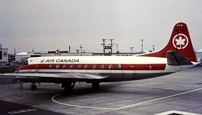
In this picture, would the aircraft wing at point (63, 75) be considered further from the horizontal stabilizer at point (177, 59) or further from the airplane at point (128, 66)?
the horizontal stabilizer at point (177, 59)

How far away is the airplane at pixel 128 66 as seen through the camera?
2114 cm

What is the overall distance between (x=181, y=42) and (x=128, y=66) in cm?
551

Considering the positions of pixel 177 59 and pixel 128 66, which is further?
pixel 128 66

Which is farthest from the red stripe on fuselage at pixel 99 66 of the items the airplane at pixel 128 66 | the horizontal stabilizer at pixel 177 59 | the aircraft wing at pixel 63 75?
the horizontal stabilizer at pixel 177 59

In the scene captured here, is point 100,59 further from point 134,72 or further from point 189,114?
point 189,114

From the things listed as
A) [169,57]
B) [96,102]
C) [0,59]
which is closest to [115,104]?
[96,102]

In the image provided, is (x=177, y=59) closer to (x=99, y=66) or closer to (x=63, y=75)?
(x=99, y=66)

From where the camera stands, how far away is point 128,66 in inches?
906

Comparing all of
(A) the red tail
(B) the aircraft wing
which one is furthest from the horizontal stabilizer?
(B) the aircraft wing

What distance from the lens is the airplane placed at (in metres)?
21.1

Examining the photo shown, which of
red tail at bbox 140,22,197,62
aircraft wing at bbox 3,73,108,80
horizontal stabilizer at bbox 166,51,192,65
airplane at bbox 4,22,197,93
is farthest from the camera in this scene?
red tail at bbox 140,22,197,62

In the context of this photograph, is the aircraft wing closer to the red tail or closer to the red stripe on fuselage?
the red stripe on fuselage

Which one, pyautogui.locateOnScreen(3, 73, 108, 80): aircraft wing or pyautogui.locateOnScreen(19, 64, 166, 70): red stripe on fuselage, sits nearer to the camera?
pyautogui.locateOnScreen(3, 73, 108, 80): aircraft wing

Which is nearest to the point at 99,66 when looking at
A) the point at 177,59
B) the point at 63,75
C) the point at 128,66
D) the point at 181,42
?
the point at 128,66
